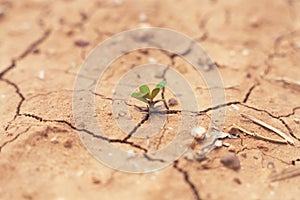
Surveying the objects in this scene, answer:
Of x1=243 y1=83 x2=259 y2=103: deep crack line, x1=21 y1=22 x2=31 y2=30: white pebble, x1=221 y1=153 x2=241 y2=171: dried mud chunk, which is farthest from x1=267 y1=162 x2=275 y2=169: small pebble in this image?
x1=21 y1=22 x2=31 y2=30: white pebble

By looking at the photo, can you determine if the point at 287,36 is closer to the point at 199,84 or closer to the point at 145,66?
the point at 199,84

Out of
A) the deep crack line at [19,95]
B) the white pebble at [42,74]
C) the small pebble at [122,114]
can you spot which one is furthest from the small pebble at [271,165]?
the white pebble at [42,74]

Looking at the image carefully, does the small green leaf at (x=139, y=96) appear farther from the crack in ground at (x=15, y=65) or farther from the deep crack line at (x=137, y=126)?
the crack in ground at (x=15, y=65)

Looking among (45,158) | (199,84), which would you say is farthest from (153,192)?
(199,84)

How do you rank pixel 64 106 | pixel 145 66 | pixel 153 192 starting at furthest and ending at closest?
1. pixel 145 66
2. pixel 64 106
3. pixel 153 192

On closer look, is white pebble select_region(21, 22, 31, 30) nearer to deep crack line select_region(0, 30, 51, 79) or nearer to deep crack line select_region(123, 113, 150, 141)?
deep crack line select_region(0, 30, 51, 79)
